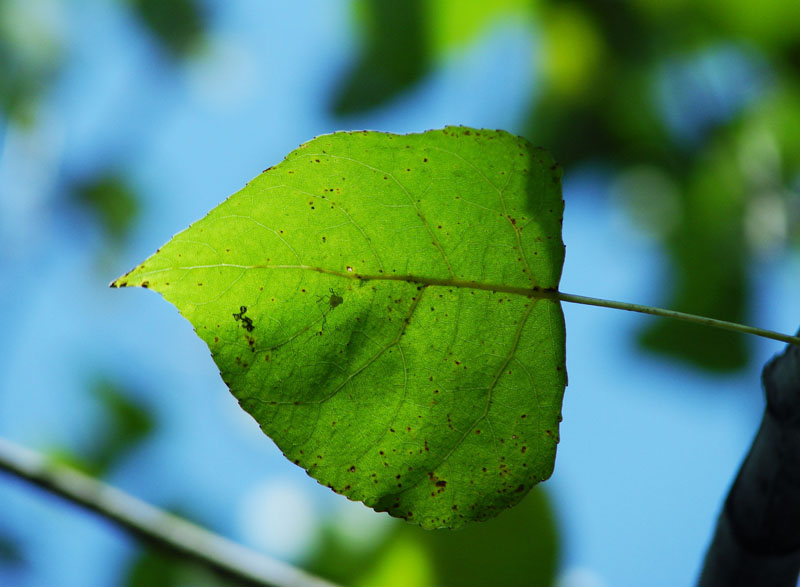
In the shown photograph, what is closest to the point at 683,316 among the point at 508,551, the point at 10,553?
the point at 508,551

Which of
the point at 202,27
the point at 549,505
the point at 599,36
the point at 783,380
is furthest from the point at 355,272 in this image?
the point at 202,27

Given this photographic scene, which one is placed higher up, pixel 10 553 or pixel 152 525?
pixel 152 525

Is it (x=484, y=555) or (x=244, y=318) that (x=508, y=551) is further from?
(x=244, y=318)

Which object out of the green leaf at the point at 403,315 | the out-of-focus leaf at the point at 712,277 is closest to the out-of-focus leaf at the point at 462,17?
the out-of-focus leaf at the point at 712,277

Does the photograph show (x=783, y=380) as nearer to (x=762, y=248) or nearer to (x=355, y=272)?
(x=355, y=272)

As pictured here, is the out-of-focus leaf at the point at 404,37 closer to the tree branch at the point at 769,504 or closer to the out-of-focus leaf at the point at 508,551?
the out-of-focus leaf at the point at 508,551

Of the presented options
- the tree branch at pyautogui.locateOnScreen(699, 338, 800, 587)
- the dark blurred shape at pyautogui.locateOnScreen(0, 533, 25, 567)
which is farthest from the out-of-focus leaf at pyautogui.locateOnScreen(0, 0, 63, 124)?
the tree branch at pyautogui.locateOnScreen(699, 338, 800, 587)

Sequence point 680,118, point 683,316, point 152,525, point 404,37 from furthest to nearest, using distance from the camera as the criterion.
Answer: point 680,118, point 404,37, point 152,525, point 683,316
